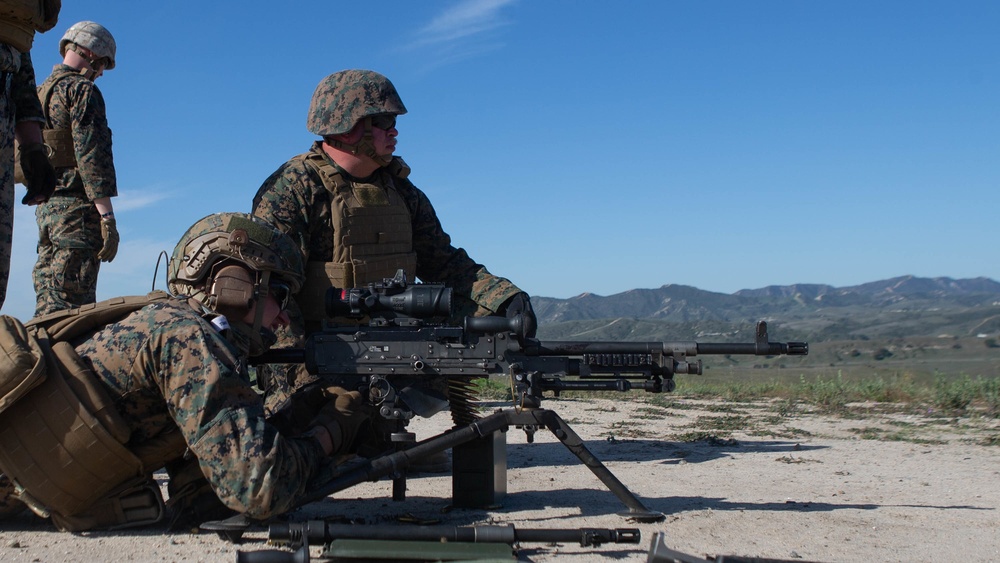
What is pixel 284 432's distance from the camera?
4531mm

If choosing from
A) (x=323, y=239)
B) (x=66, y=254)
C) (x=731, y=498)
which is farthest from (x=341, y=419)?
(x=66, y=254)

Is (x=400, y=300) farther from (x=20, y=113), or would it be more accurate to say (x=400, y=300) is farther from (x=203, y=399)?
(x=20, y=113)

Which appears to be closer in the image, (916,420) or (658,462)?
(658,462)

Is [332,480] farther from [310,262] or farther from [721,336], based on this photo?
[721,336]

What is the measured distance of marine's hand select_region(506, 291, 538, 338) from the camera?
469 centimetres

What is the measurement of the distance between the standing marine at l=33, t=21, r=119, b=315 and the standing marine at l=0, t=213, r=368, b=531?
102 inches

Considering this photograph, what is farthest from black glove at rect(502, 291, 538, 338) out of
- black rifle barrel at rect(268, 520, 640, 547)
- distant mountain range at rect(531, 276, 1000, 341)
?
distant mountain range at rect(531, 276, 1000, 341)

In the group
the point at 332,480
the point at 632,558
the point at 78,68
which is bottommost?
the point at 632,558

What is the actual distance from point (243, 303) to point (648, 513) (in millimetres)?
2109

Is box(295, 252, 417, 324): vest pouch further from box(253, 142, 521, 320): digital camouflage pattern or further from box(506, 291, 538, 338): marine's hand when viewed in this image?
box(506, 291, 538, 338): marine's hand

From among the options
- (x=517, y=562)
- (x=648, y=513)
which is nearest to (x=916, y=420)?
(x=648, y=513)

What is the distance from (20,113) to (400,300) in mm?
2444

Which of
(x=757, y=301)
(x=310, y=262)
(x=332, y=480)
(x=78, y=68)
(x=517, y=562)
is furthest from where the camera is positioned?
(x=757, y=301)

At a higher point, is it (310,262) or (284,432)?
(310,262)
